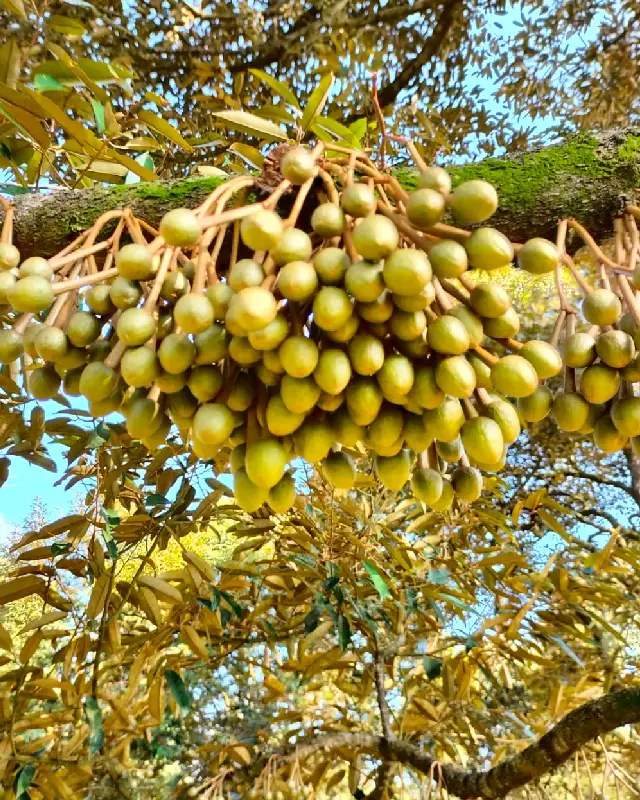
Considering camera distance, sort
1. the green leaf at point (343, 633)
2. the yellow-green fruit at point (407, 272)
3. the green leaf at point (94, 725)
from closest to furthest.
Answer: the yellow-green fruit at point (407, 272), the green leaf at point (94, 725), the green leaf at point (343, 633)

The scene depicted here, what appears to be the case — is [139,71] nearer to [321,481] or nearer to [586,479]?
[321,481]

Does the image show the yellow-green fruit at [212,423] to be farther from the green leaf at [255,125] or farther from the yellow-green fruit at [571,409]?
the green leaf at [255,125]

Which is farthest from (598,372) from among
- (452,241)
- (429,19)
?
(429,19)

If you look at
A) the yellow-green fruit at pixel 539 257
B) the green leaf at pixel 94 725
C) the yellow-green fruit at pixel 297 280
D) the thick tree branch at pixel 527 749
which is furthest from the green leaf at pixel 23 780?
the yellow-green fruit at pixel 539 257

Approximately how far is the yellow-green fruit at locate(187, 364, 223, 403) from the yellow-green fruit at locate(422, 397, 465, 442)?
225mm

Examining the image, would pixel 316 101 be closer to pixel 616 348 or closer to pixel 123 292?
pixel 123 292

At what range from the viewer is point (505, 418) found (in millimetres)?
787

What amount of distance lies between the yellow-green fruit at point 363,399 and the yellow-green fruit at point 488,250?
0.16 meters

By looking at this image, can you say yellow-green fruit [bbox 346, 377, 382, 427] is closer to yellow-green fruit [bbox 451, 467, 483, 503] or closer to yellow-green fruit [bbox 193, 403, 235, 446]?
yellow-green fruit [bbox 193, 403, 235, 446]

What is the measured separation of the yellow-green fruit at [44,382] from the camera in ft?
2.90

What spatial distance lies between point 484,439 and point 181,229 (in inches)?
14.9

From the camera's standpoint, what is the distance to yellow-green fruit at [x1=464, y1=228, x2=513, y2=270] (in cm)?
69

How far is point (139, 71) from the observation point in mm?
3451

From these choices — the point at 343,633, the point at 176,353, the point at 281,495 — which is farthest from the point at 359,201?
the point at 343,633
